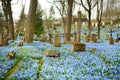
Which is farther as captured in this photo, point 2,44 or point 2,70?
point 2,44

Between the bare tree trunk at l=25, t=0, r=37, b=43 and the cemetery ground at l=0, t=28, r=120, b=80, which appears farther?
the bare tree trunk at l=25, t=0, r=37, b=43

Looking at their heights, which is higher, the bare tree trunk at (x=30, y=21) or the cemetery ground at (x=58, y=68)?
the bare tree trunk at (x=30, y=21)

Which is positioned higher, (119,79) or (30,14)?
(30,14)

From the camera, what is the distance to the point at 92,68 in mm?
12203

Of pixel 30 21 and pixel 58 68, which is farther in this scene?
pixel 30 21

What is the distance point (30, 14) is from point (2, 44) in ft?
15.3

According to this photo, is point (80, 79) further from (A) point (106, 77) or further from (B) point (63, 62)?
(B) point (63, 62)

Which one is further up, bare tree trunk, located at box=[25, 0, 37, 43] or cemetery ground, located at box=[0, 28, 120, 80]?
bare tree trunk, located at box=[25, 0, 37, 43]

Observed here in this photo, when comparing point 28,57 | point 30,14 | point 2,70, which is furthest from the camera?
point 30,14

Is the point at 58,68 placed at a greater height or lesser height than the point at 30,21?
lesser

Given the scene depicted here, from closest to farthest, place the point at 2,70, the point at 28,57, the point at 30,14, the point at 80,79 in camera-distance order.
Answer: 1. the point at 80,79
2. the point at 2,70
3. the point at 28,57
4. the point at 30,14

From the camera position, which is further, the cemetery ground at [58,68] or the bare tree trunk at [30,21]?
the bare tree trunk at [30,21]

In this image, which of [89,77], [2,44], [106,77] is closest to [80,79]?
[89,77]

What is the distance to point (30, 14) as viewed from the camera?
25.1 meters
